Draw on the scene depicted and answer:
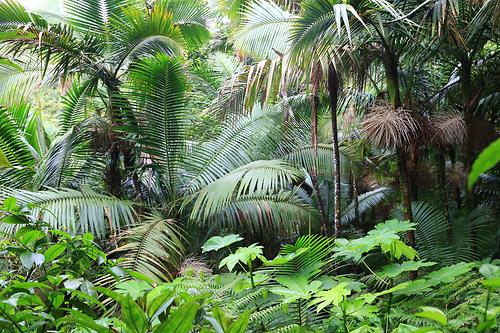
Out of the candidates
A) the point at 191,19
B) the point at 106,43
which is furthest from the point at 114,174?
the point at 191,19

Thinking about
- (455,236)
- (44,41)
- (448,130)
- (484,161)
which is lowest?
(455,236)

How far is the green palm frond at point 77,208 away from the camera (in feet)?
14.2

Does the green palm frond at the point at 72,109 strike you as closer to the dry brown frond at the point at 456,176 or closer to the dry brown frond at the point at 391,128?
the dry brown frond at the point at 391,128

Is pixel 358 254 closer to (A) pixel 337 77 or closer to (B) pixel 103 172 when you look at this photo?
(A) pixel 337 77

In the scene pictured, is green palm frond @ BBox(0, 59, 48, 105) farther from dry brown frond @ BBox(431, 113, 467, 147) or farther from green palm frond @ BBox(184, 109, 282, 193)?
dry brown frond @ BBox(431, 113, 467, 147)

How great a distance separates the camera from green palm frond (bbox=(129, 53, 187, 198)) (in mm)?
5238

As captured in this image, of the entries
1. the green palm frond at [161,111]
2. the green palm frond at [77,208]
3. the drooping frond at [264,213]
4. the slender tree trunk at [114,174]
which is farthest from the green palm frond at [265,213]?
the slender tree trunk at [114,174]

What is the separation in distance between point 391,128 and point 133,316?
111 inches

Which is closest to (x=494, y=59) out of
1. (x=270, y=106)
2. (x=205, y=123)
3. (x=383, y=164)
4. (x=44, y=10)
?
(x=383, y=164)

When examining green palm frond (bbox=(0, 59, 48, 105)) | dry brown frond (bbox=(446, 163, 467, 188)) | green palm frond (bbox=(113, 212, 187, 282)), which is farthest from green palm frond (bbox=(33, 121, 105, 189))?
dry brown frond (bbox=(446, 163, 467, 188))

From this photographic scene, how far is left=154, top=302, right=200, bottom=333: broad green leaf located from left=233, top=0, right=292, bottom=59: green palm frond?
13.6 feet

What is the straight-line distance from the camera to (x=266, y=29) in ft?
16.9

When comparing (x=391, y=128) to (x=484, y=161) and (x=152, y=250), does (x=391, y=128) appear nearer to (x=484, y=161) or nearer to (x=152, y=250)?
(x=152, y=250)

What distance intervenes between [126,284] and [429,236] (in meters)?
3.31
